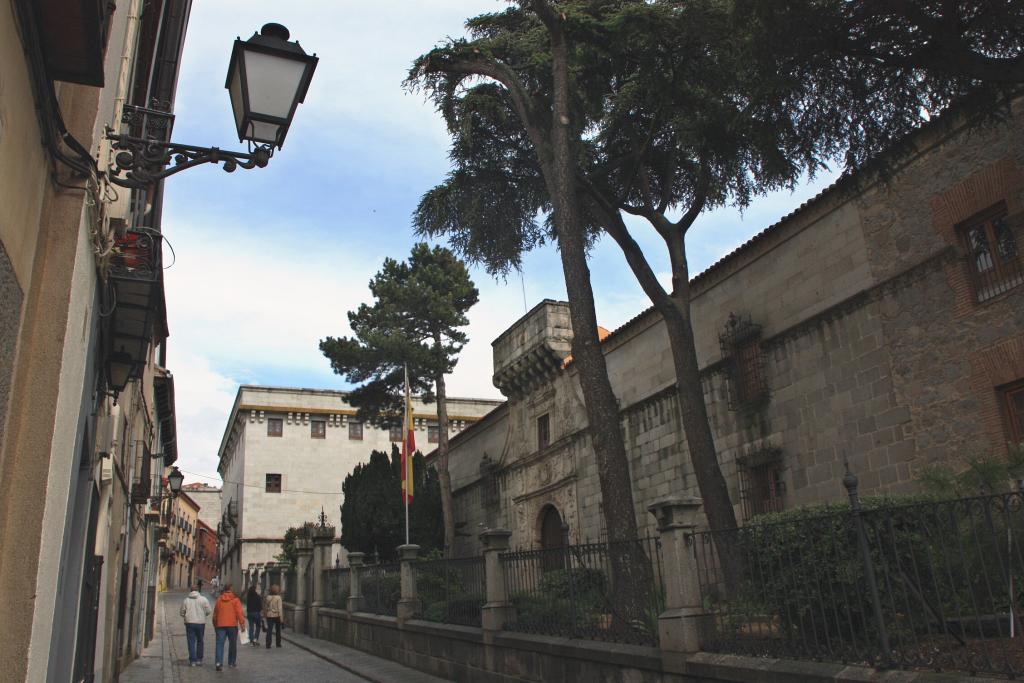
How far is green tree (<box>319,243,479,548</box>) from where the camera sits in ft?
98.4

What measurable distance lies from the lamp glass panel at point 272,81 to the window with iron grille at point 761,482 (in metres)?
11.8

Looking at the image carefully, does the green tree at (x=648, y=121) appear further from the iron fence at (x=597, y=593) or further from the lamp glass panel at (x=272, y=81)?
the lamp glass panel at (x=272, y=81)

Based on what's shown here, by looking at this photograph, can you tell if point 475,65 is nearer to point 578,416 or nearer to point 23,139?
point 578,416

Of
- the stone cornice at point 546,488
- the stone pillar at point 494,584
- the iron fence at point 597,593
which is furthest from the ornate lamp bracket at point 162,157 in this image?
the stone cornice at point 546,488

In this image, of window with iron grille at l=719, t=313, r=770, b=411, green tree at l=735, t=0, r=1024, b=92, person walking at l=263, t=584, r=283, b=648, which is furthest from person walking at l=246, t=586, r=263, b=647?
green tree at l=735, t=0, r=1024, b=92

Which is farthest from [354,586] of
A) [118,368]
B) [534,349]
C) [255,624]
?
[118,368]

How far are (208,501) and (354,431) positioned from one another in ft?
183

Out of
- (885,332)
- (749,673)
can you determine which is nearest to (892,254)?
(885,332)

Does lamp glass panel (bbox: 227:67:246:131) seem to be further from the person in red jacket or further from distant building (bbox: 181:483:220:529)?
distant building (bbox: 181:483:220:529)

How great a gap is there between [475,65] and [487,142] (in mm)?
1972

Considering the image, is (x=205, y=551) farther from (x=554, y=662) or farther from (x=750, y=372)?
(x=554, y=662)

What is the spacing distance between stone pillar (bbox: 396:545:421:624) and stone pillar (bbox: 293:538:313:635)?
30.2 ft

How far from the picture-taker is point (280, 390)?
4659 cm

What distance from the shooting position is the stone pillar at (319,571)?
21938mm
